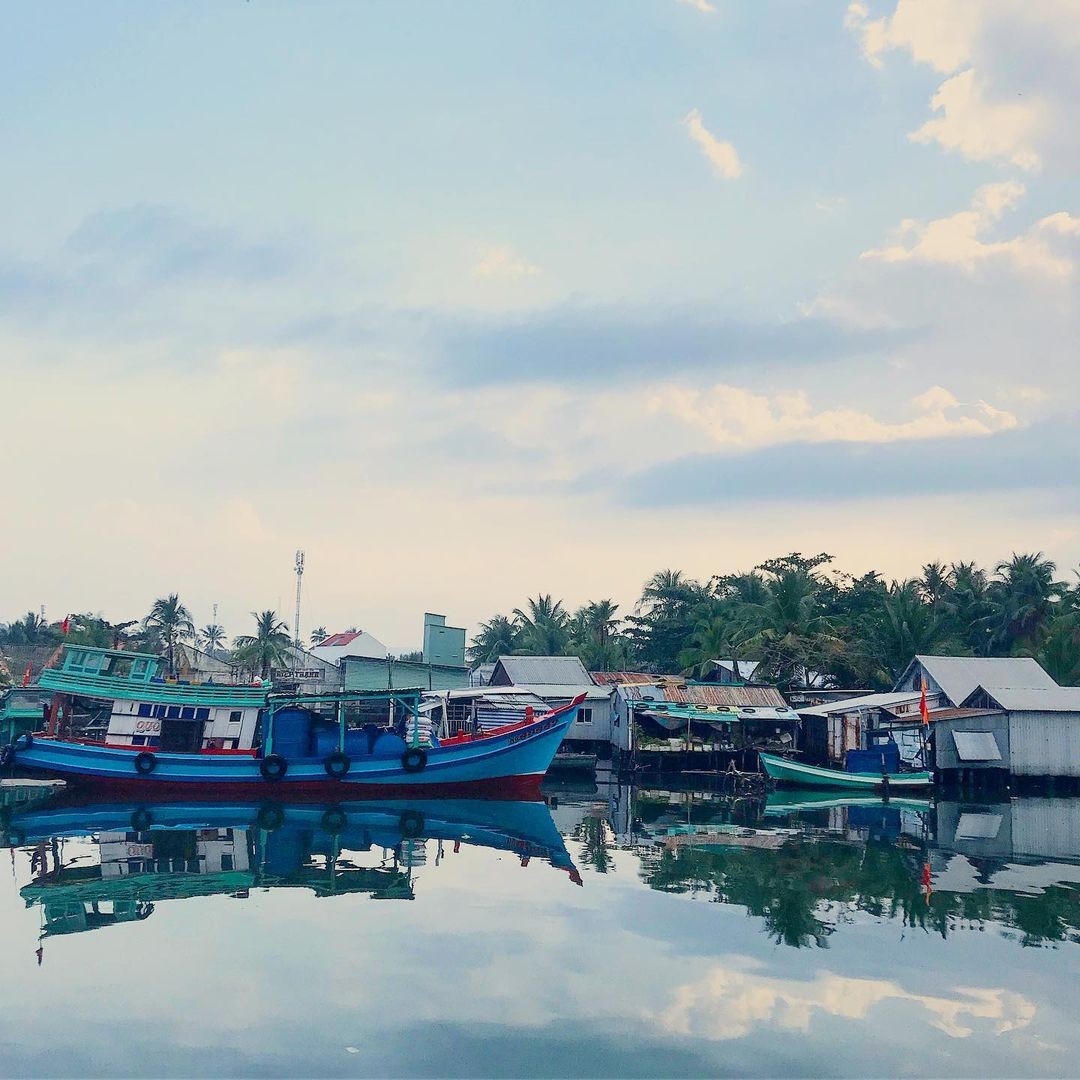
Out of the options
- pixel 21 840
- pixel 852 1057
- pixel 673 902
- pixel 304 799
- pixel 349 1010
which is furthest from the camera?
pixel 304 799

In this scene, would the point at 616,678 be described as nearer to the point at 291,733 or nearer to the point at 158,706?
the point at 291,733

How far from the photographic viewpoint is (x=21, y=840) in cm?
2516

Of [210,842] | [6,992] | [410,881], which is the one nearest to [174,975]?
[6,992]

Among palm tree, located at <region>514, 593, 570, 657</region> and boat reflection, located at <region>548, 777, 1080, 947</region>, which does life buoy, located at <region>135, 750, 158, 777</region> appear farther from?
palm tree, located at <region>514, 593, 570, 657</region>

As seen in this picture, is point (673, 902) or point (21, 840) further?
point (21, 840)

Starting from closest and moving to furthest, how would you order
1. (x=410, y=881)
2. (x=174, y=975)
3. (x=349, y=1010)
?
(x=349, y=1010)
(x=174, y=975)
(x=410, y=881)

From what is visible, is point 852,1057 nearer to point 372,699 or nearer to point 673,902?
point 673,902

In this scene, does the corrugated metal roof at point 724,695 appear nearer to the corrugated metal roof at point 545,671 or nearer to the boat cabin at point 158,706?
the corrugated metal roof at point 545,671

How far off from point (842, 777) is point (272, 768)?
20.0 m

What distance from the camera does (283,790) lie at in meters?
33.8

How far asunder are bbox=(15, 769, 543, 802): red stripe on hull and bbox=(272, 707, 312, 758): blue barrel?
1.15m

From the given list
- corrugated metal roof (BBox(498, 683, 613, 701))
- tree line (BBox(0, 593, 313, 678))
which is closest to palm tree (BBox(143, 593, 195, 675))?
tree line (BBox(0, 593, 313, 678))

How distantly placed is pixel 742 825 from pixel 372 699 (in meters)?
12.7

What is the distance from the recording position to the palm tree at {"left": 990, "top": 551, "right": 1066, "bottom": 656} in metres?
54.3
